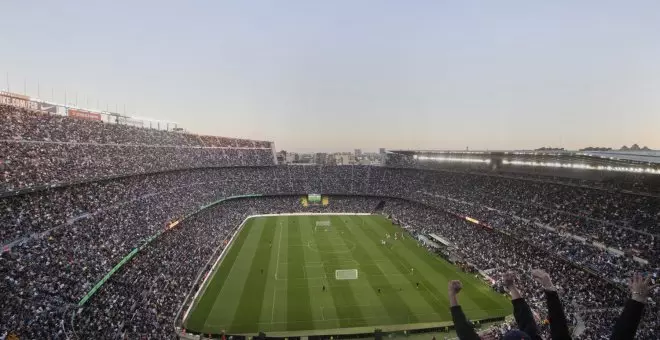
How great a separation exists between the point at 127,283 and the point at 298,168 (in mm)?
61189

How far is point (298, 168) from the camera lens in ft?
283

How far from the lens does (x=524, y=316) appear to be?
376 cm

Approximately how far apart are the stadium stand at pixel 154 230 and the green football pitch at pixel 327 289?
8.51 ft

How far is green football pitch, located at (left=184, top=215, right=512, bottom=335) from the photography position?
87.7 ft

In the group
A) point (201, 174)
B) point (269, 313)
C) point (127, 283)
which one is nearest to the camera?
point (127, 283)

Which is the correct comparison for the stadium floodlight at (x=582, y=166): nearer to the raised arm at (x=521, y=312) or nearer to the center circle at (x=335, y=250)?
the center circle at (x=335, y=250)

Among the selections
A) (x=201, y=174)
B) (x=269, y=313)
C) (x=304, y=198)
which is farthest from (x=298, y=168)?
(x=269, y=313)

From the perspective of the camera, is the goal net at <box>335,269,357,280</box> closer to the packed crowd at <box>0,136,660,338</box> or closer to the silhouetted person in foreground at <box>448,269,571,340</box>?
the packed crowd at <box>0,136,660,338</box>

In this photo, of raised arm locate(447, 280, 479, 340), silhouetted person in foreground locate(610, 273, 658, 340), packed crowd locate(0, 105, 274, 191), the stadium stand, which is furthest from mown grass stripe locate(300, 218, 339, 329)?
silhouetted person in foreground locate(610, 273, 658, 340)

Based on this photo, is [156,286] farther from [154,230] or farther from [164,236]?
[164,236]

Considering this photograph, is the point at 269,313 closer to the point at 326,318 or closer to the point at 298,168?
the point at 326,318

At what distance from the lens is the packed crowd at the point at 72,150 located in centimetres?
2652

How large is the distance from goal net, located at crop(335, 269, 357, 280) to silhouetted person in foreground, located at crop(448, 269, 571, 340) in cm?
3276

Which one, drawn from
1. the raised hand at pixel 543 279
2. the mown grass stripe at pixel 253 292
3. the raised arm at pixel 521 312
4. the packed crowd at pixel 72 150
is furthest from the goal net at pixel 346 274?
the raised hand at pixel 543 279
